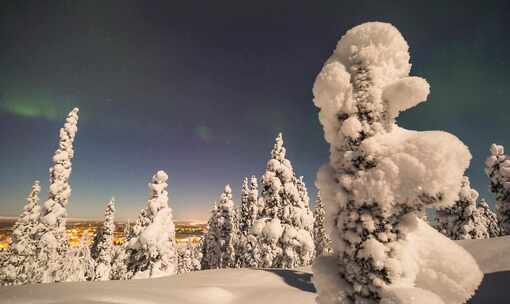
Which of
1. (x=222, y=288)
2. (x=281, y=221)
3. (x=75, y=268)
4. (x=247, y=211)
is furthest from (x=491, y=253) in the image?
(x=75, y=268)

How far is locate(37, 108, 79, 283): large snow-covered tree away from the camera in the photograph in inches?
1057

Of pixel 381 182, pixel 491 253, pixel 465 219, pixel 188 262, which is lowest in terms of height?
pixel 188 262

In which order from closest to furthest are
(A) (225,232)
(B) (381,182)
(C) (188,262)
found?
(B) (381,182) < (A) (225,232) < (C) (188,262)

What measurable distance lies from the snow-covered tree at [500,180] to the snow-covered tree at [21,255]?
46.1m

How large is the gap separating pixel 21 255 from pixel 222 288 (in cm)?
2844

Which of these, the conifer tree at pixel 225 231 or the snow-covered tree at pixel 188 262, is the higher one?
the conifer tree at pixel 225 231

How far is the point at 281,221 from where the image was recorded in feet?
83.9

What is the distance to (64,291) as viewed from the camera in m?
8.06

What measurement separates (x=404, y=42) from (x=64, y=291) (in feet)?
35.0

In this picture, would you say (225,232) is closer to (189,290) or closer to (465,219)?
(465,219)

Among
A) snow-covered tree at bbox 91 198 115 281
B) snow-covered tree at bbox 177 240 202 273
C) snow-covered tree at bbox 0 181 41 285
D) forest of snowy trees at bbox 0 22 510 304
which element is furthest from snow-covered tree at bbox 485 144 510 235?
snow-covered tree at bbox 91 198 115 281

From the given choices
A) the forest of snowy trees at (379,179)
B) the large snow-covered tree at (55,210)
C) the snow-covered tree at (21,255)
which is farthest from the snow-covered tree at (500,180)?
the snow-covered tree at (21,255)

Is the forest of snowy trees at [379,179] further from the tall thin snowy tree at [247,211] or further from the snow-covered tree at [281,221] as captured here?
the tall thin snowy tree at [247,211]

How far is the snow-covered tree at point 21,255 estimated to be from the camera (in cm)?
2701
